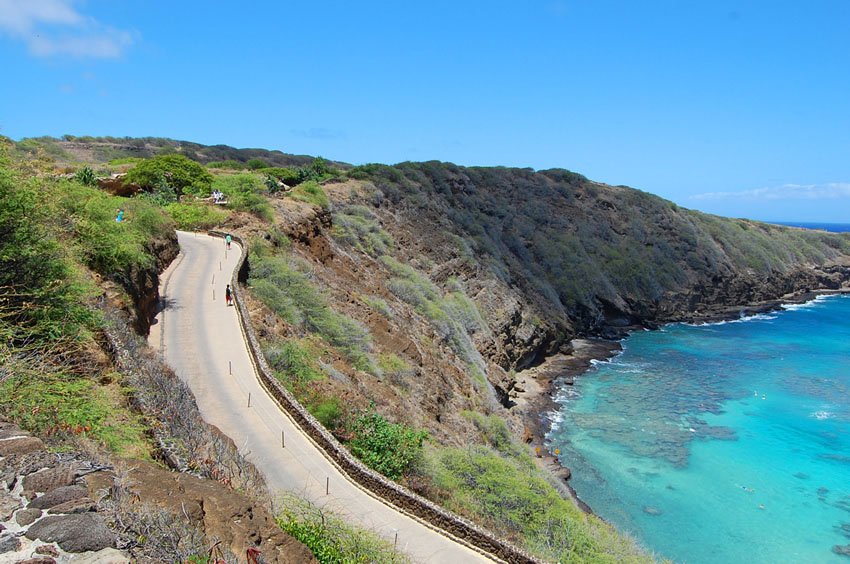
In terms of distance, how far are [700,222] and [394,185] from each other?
53.6m

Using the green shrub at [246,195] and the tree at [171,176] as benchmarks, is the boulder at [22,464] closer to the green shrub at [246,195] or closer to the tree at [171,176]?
the green shrub at [246,195]

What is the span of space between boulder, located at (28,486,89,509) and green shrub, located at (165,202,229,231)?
2984 centimetres

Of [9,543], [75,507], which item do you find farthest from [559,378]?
[9,543]

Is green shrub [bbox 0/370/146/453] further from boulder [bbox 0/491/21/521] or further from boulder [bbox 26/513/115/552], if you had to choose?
boulder [bbox 26/513/115/552]

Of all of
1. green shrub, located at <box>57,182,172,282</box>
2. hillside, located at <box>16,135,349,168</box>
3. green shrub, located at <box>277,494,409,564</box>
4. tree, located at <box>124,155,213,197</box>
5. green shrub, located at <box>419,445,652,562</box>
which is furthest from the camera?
hillside, located at <box>16,135,349,168</box>

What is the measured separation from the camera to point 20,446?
23.5 feet

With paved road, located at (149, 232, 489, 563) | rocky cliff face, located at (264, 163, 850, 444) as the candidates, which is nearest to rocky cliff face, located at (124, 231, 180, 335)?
paved road, located at (149, 232, 489, 563)

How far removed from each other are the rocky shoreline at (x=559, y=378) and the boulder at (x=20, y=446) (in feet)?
69.1

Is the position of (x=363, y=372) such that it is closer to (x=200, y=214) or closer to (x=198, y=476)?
(x=198, y=476)

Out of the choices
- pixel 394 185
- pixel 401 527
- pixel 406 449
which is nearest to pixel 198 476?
pixel 401 527

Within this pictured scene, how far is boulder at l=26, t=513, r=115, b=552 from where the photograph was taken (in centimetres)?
555

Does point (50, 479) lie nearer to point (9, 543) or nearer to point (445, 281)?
point (9, 543)

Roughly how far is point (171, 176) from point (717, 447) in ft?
138

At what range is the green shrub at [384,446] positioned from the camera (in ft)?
49.3
